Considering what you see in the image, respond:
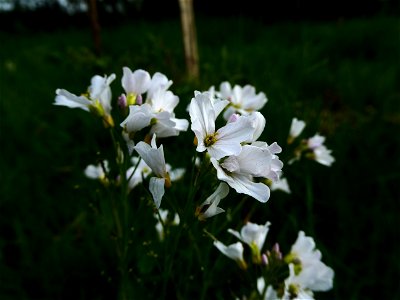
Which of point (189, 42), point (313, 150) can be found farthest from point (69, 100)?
point (189, 42)

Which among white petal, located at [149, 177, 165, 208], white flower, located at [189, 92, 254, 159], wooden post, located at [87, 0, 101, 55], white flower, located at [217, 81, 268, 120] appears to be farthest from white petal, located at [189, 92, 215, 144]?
wooden post, located at [87, 0, 101, 55]

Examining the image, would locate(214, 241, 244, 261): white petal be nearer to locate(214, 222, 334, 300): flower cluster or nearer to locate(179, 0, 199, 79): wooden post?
locate(214, 222, 334, 300): flower cluster

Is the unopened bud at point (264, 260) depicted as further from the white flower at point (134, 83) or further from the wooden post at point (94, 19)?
the wooden post at point (94, 19)

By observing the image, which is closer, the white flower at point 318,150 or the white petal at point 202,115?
the white petal at point 202,115

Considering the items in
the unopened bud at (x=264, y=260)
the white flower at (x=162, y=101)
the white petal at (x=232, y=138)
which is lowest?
the unopened bud at (x=264, y=260)

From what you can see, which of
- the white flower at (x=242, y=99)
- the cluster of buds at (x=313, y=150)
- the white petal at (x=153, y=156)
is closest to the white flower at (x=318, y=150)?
the cluster of buds at (x=313, y=150)

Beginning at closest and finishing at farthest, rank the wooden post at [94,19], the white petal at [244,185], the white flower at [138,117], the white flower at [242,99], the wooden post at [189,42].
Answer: the white petal at [244,185], the white flower at [138,117], the white flower at [242,99], the wooden post at [189,42], the wooden post at [94,19]

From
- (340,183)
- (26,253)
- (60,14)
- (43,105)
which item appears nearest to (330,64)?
(340,183)
